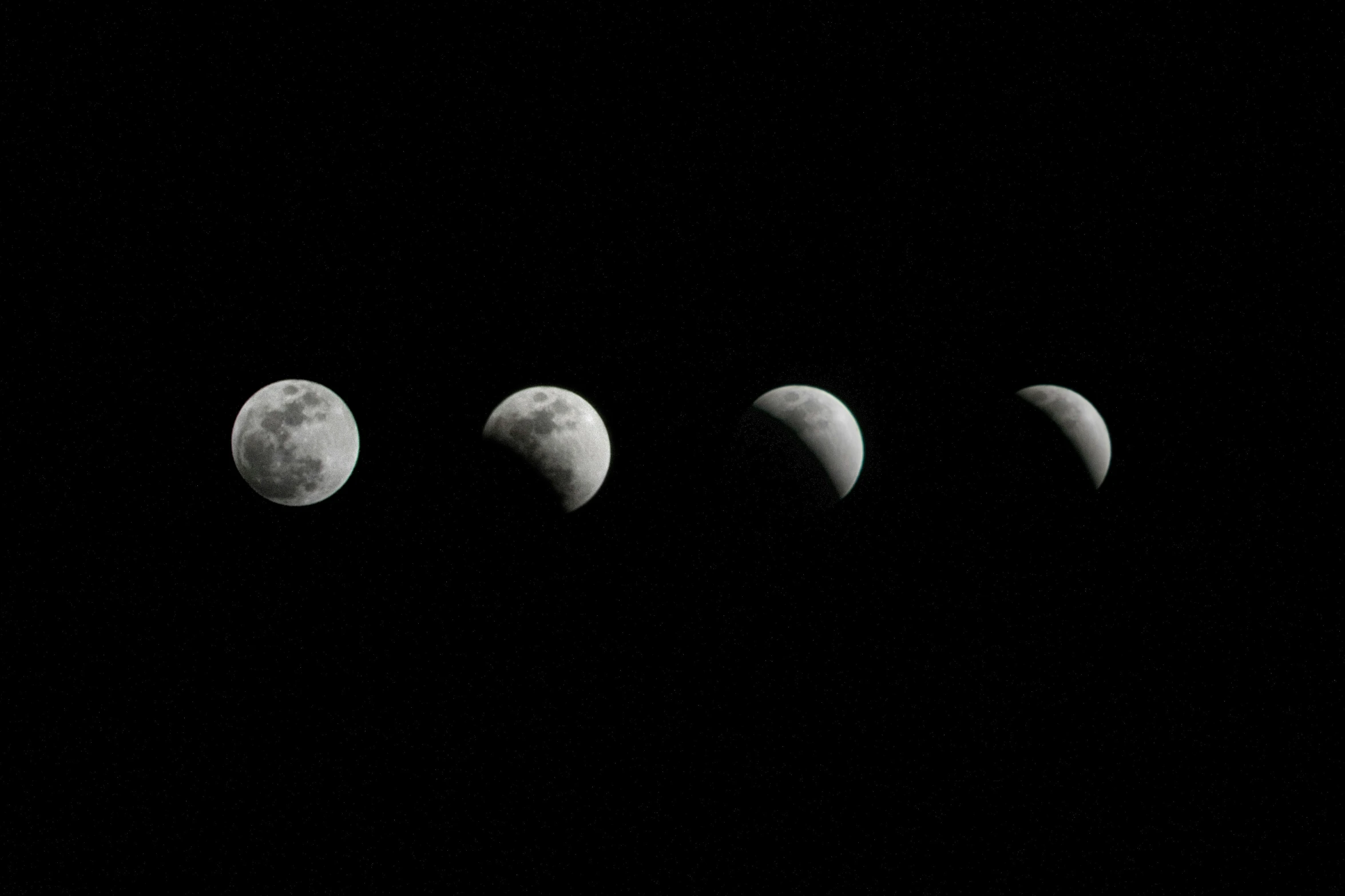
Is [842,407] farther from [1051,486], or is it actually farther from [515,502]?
[515,502]

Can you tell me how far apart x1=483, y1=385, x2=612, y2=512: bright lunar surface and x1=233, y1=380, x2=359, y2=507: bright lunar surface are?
1.46 metres

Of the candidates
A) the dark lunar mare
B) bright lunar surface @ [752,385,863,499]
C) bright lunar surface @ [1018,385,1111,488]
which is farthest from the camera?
bright lunar surface @ [1018,385,1111,488]

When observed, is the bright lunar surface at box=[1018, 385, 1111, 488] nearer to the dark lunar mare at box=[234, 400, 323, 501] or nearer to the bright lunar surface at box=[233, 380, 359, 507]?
the bright lunar surface at box=[233, 380, 359, 507]

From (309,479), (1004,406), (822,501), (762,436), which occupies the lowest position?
(309,479)

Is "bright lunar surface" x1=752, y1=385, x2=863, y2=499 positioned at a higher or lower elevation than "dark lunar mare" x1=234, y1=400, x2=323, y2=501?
higher

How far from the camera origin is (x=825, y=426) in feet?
28.0

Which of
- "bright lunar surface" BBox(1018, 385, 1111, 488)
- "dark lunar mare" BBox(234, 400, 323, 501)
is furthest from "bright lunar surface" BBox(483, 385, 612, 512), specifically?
"bright lunar surface" BBox(1018, 385, 1111, 488)

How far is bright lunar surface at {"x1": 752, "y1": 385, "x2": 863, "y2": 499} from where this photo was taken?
8.46 metres

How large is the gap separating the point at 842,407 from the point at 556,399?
2913 millimetres

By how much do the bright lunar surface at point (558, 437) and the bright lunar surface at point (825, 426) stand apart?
1708 millimetres

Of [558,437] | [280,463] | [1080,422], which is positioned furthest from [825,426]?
[280,463]

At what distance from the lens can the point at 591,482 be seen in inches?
333

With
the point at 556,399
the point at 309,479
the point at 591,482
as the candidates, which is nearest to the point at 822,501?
the point at 591,482

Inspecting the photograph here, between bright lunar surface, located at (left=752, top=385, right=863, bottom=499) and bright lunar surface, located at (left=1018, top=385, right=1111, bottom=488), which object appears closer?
bright lunar surface, located at (left=752, top=385, right=863, bottom=499)
